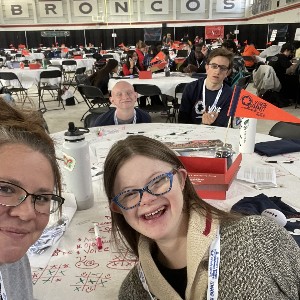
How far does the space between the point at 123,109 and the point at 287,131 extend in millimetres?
1256

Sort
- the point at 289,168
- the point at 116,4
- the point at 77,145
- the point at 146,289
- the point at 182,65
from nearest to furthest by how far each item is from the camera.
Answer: the point at 146,289 < the point at 77,145 < the point at 289,168 < the point at 182,65 < the point at 116,4

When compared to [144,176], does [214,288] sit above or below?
below

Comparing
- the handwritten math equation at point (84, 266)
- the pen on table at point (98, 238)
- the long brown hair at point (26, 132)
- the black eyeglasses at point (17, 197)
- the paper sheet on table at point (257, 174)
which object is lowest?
the handwritten math equation at point (84, 266)

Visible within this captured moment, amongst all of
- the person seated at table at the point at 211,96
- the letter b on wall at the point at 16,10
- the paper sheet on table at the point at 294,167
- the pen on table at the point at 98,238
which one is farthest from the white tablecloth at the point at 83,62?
the letter b on wall at the point at 16,10

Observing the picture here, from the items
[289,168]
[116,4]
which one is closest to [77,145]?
[289,168]

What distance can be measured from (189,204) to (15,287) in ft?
1.82

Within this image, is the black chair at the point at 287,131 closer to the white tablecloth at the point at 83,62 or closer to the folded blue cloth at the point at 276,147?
the folded blue cloth at the point at 276,147

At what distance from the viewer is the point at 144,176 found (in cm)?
97

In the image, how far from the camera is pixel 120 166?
100 centimetres

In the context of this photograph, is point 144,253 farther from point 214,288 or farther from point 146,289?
point 214,288

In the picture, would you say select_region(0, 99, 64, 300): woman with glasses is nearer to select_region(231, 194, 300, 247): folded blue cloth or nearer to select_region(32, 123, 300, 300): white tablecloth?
select_region(32, 123, 300, 300): white tablecloth

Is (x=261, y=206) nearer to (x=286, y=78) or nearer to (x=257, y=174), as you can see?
(x=257, y=174)

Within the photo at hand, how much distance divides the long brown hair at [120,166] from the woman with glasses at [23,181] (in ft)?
0.65

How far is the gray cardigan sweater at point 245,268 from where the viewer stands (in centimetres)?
85
